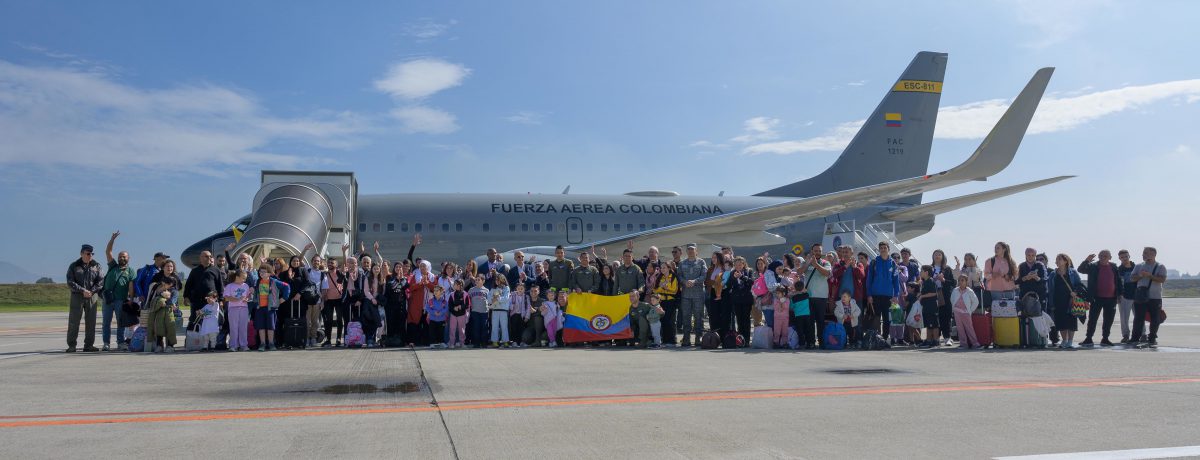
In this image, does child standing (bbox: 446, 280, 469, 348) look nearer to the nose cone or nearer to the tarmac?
the tarmac

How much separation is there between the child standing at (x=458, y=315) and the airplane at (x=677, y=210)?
191 inches

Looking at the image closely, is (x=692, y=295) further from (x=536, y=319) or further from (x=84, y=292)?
(x=84, y=292)

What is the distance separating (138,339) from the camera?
11500 millimetres

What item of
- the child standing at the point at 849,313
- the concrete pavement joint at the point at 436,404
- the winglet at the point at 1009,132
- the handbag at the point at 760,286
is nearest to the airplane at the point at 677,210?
the winglet at the point at 1009,132

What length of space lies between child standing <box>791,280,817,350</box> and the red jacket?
546 mm

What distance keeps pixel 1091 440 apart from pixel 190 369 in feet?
27.4

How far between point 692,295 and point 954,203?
12.3 metres

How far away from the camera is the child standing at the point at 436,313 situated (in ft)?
→ 40.3

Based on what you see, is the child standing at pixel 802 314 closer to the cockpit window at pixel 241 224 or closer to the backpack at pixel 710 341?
the backpack at pixel 710 341

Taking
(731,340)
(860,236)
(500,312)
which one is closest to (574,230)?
(860,236)

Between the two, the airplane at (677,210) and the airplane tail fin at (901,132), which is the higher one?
the airplane tail fin at (901,132)

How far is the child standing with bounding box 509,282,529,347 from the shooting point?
1254 cm

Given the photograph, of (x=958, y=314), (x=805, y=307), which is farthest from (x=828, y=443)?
(x=958, y=314)

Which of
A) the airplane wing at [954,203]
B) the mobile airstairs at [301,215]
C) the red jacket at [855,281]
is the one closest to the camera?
the red jacket at [855,281]
